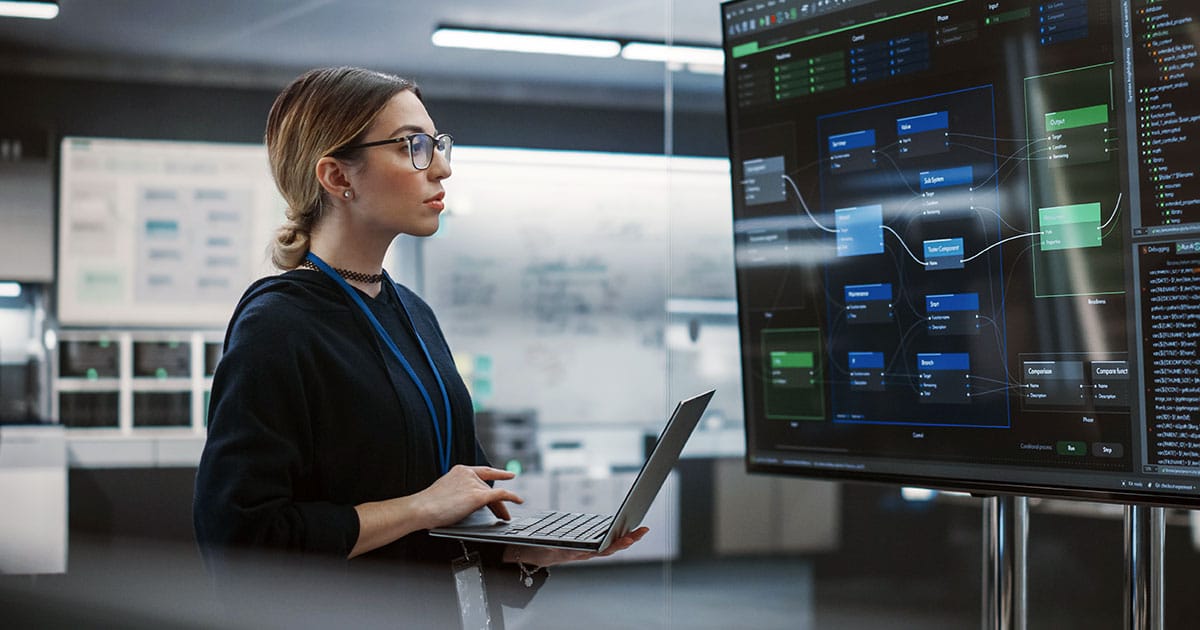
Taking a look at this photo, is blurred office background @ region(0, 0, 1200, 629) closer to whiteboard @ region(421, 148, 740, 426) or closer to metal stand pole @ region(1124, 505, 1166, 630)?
whiteboard @ region(421, 148, 740, 426)

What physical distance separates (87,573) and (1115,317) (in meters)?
3.81

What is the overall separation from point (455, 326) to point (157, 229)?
4.14ft

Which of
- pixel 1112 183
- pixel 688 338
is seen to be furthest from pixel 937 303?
pixel 688 338

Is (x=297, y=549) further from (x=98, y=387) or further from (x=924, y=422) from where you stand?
(x=98, y=387)

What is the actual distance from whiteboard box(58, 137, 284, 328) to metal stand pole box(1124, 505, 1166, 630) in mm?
3355

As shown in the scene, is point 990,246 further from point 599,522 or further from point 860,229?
point 599,522

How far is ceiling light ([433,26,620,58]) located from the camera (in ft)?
13.3

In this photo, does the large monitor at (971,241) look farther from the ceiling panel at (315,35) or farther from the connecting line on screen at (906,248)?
the ceiling panel at (315,35)

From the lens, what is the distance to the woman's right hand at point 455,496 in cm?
116

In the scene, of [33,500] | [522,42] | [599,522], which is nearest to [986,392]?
[599,522]

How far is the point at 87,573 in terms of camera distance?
12.9 feet

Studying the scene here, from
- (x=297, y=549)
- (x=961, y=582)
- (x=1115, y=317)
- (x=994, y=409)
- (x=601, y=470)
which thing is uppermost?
(x=1115, y=317)

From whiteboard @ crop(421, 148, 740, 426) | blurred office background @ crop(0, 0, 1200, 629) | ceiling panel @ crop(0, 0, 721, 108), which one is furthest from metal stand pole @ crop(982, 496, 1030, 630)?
whiteboard @ crop(421, 148, 740, 426)

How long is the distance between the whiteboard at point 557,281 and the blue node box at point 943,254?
2.99 metres
